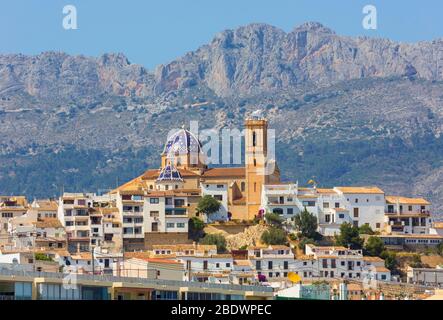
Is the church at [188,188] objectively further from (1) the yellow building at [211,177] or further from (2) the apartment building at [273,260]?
(2) the apartment building at [273,260]

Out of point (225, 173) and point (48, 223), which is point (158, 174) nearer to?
point (225, 173)

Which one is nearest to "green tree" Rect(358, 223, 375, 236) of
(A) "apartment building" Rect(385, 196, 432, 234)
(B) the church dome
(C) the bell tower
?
(A) "apartment building" Rect(385, 196, 432, 234)

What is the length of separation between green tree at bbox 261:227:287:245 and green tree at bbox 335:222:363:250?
10.9ft

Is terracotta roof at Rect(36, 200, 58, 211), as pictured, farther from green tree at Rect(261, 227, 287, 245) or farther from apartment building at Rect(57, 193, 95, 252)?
green tree at Rect(261, 227, 287, 245)

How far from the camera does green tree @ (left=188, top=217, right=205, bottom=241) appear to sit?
117 meters

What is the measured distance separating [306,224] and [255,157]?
12191 mm

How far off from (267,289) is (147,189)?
6378 cm

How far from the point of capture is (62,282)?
55875mm

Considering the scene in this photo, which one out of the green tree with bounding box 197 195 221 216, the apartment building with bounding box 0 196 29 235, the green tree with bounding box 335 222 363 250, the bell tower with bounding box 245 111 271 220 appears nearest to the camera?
the green tree with bounding box 335 222 363 250
